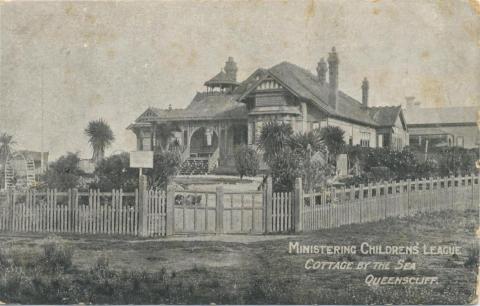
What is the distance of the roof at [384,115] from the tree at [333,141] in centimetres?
628

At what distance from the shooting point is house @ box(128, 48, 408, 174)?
14625 millimetres

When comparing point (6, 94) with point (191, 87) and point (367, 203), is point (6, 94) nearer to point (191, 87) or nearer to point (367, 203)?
point (191, 87)

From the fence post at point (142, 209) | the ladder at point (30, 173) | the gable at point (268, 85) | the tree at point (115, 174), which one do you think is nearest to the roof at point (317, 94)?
the gable at point (268, 85)

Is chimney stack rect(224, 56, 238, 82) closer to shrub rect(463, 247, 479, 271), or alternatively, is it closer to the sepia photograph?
the sepia photograph

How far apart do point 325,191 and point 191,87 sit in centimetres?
414

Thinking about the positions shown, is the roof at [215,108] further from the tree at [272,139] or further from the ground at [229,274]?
the ground at [229,274]

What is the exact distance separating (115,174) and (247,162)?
361 centimetres

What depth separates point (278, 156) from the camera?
11.5 metres

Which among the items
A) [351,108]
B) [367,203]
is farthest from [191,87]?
[351,108]

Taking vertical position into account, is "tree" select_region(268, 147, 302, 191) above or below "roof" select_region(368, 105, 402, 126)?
below

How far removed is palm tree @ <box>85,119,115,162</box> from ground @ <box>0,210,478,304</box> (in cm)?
246

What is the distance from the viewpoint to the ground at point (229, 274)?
8766 mm

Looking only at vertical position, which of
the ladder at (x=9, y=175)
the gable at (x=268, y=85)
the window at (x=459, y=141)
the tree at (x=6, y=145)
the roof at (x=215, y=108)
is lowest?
the ladder at (x=9, y=175)

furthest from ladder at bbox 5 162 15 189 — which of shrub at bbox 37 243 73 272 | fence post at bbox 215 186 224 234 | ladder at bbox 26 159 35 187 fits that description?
fence post at bbox 215 186 224 234
